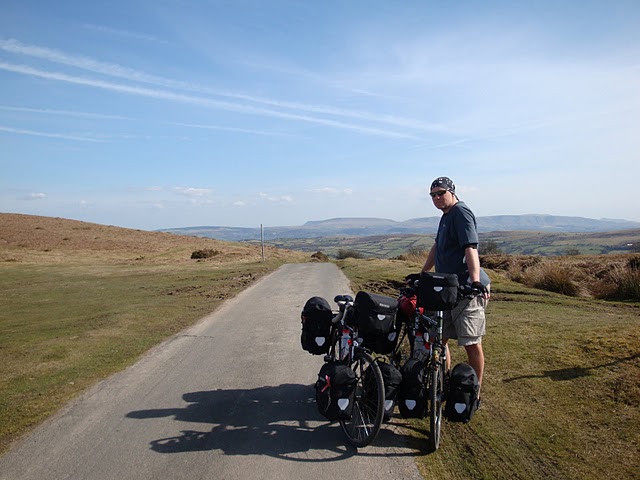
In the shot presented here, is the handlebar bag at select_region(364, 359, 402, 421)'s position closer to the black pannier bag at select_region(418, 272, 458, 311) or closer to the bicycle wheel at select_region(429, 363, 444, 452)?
the bicycle wheel at select_region(429, 363, 444, 452)

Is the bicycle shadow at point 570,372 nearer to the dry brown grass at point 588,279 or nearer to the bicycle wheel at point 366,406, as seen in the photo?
the bicycle wheel at point 366,406

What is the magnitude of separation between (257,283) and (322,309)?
14.7 meters

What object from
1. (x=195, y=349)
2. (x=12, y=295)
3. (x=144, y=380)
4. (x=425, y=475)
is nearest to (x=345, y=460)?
(x=425, y=475)

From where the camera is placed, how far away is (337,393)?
4.32m

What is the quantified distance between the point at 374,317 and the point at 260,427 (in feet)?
5.44

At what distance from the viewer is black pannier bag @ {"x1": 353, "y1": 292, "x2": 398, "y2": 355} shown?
14.9ft

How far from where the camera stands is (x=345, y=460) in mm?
4016

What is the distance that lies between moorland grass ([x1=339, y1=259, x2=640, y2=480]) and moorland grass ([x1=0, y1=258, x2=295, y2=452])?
173 inches

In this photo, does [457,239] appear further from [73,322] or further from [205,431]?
[73,322]

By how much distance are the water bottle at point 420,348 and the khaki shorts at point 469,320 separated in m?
0.36

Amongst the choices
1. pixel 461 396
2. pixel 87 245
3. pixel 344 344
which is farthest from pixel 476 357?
pixel 87 245

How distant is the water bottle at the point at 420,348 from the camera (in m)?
4.53

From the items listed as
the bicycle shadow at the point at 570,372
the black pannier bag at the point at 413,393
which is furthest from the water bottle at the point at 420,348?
the bicycle shadow at the point at 570,372

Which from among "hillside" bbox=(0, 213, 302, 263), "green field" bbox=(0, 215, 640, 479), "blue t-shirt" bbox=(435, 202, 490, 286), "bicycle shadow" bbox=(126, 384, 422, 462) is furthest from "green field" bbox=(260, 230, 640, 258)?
"hillside" bbox=(0, 213, 302, 263)
